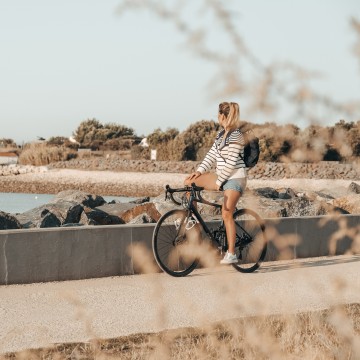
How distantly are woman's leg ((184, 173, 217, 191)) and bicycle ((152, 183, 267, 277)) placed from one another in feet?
0.17

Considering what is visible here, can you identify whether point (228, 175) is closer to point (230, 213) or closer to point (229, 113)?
point (230, 213)

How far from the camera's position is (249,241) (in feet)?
28.8

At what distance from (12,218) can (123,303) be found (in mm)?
3976

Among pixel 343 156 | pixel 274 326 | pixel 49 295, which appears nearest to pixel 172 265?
pixel 49 295

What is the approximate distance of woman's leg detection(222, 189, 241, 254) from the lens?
8234mm

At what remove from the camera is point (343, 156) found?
2.54 m

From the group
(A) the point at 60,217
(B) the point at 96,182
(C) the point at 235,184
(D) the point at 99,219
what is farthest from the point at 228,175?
(B) the point at 96,182

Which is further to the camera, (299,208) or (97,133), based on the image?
(97,133)

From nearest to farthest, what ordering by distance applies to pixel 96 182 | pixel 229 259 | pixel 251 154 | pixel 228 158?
1. pixel 251 154
2. pixel 228 158
3. pixel 229 259
4. pixel 96 182

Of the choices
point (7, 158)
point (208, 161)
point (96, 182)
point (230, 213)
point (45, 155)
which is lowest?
point (96, 182)

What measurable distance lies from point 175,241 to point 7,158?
233ft

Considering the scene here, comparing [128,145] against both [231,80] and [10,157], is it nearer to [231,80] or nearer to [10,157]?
[10,157]

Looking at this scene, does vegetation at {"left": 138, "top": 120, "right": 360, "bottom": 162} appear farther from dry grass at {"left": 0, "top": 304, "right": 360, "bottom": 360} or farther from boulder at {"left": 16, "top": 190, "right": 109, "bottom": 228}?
boulder at {"left": 16, "top": 190, "right": 109, "bottom": 228}

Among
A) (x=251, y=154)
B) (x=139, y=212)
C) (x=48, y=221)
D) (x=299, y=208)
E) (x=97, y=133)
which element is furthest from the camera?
(x=97, y=133)
